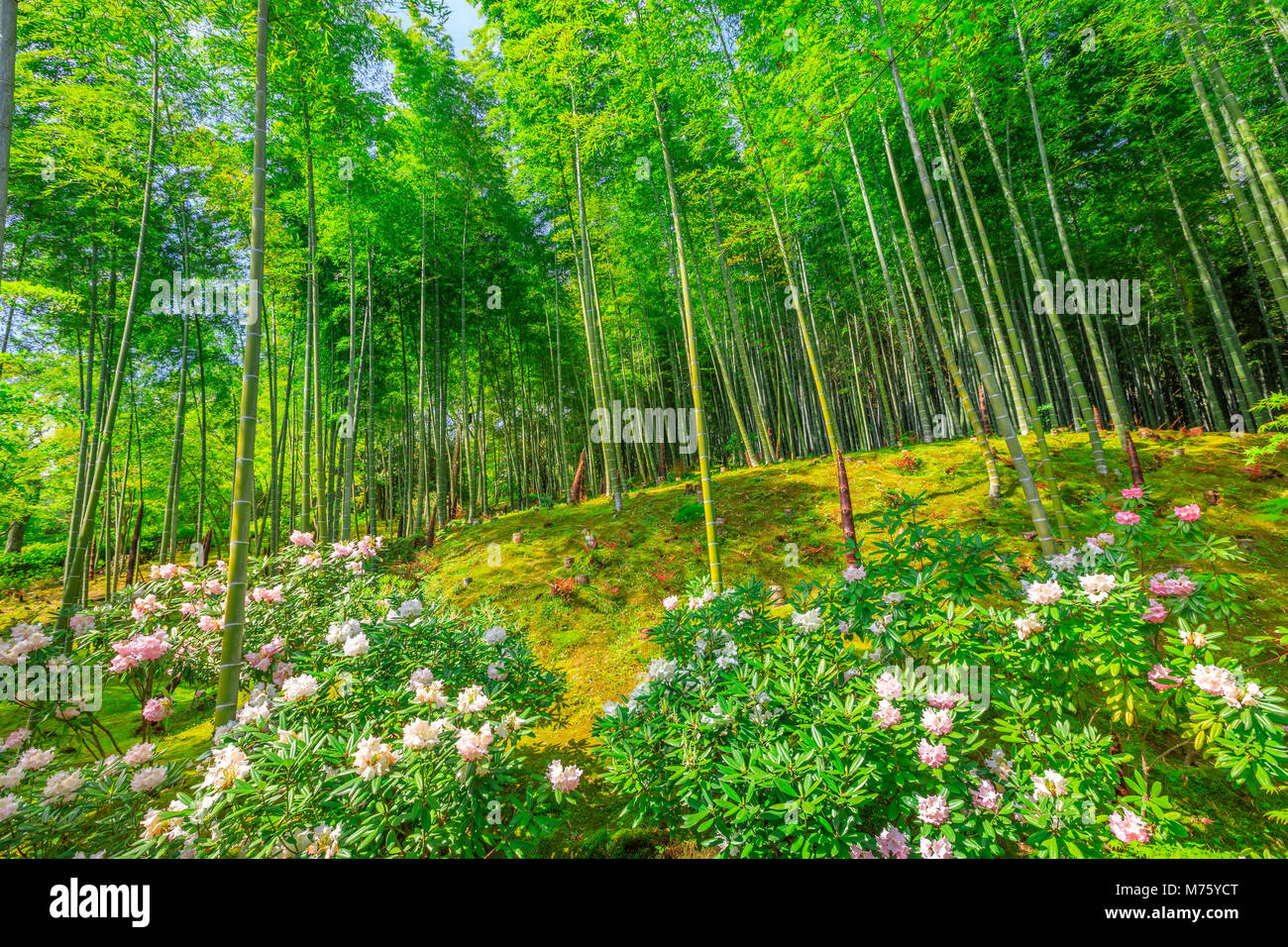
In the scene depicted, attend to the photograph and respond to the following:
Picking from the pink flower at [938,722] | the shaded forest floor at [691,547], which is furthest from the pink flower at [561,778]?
the pink flower at [938,722]

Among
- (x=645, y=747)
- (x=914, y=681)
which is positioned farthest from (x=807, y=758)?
A: (x=645, y=747)

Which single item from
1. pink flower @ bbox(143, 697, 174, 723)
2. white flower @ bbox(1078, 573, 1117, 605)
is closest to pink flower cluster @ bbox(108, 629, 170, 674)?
pink flower @ bbox(143, 697, 174, 723)

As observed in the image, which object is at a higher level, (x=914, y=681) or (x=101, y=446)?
(x=101, y=446)

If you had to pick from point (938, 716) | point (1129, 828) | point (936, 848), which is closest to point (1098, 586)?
point (1129, 828)

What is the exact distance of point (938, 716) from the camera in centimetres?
133

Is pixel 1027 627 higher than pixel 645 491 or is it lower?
lower

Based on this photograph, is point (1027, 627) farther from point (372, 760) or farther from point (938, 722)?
point (372, 760)

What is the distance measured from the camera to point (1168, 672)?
1529mm

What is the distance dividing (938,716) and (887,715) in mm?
148

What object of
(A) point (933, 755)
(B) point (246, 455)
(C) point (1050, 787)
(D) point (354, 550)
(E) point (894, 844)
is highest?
(B) point (246, 455)
